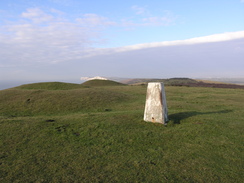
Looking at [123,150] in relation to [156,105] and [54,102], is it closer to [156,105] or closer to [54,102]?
[156,105]

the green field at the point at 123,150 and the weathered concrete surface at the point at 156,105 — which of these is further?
the weathered concrete surface at the point at 156,105

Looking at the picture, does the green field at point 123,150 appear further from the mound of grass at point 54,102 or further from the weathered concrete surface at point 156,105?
the mound of grass at point 54,102

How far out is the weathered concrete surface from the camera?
10.9 meters

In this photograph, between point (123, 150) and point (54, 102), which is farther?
point (54, 102)

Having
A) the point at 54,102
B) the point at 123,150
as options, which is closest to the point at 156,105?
the point at 123,150

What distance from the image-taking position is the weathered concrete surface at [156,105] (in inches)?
430

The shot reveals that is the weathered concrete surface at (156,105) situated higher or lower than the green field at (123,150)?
higher

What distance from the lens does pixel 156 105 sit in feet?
36.3

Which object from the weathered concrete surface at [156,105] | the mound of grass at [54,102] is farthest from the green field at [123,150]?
the mound of grass at [54,102]

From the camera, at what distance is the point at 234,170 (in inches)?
248

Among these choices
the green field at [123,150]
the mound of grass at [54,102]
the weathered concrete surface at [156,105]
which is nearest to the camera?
the green field at [123,150]

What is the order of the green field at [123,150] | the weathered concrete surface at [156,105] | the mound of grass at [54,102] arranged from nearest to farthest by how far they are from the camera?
the green field at [123,150] → the weathered concrete surface at [156,105] → the mound of grass at [54,102]

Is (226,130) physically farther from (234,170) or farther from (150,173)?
(150,173)

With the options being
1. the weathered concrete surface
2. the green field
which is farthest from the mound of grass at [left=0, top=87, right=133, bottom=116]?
the weathered concrete surface
